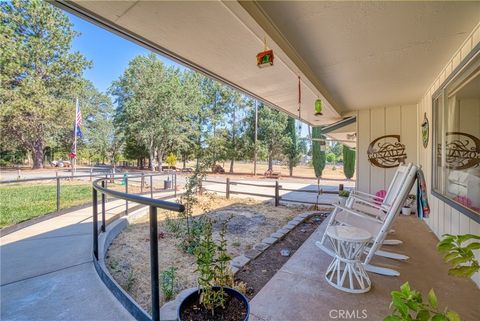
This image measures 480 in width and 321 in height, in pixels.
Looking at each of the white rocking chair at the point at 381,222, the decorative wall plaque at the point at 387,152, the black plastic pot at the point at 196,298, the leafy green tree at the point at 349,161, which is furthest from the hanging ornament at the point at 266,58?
the leafy green tree at the point at 349,161

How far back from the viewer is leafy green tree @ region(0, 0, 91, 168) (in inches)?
599

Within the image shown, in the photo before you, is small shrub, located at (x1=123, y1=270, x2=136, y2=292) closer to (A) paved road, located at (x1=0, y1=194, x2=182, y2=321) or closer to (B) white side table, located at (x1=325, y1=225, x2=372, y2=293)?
(A) paved road, located at (x1=0, y1=194, x2=182, y2=321)

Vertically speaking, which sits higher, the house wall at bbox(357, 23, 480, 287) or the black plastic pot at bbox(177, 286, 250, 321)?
the house wall at bbox(357, 23, 480, 287)

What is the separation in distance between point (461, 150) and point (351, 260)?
1.68m

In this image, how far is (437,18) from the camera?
1.88 m

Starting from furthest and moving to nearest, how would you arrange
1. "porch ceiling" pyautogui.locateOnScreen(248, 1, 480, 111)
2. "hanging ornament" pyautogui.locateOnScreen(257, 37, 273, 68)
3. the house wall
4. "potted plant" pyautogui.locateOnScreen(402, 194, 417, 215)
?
"potted plant" pyautogui.locateOnScreen(402, 194, 417, 215)
the house wall
"hanging ornament" pyautogui.locateOnScreen(257, 37, 273, 68)
"porch ceiling" pyautogui.locateOnScreen(248, 1, 480, 111)

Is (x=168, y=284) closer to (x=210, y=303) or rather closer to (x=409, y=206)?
(x=210, y=303)

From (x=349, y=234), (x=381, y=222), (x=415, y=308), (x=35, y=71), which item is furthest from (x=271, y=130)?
(x=415, y=308)

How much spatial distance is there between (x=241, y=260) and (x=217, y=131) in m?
19.8

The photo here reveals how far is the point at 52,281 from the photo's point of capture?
1962mm

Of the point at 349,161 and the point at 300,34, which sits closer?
A: the point at 300,34

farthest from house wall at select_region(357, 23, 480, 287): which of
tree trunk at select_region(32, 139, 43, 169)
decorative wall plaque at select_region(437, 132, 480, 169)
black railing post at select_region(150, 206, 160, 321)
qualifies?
tree trunk at select_region(32, 139, 43, 169)

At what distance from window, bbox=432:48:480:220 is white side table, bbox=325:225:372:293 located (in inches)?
34.8

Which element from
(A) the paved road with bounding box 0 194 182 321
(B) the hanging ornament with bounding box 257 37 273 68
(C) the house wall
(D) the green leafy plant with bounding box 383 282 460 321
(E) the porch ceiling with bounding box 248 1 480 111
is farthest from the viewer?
(C) the house wall
